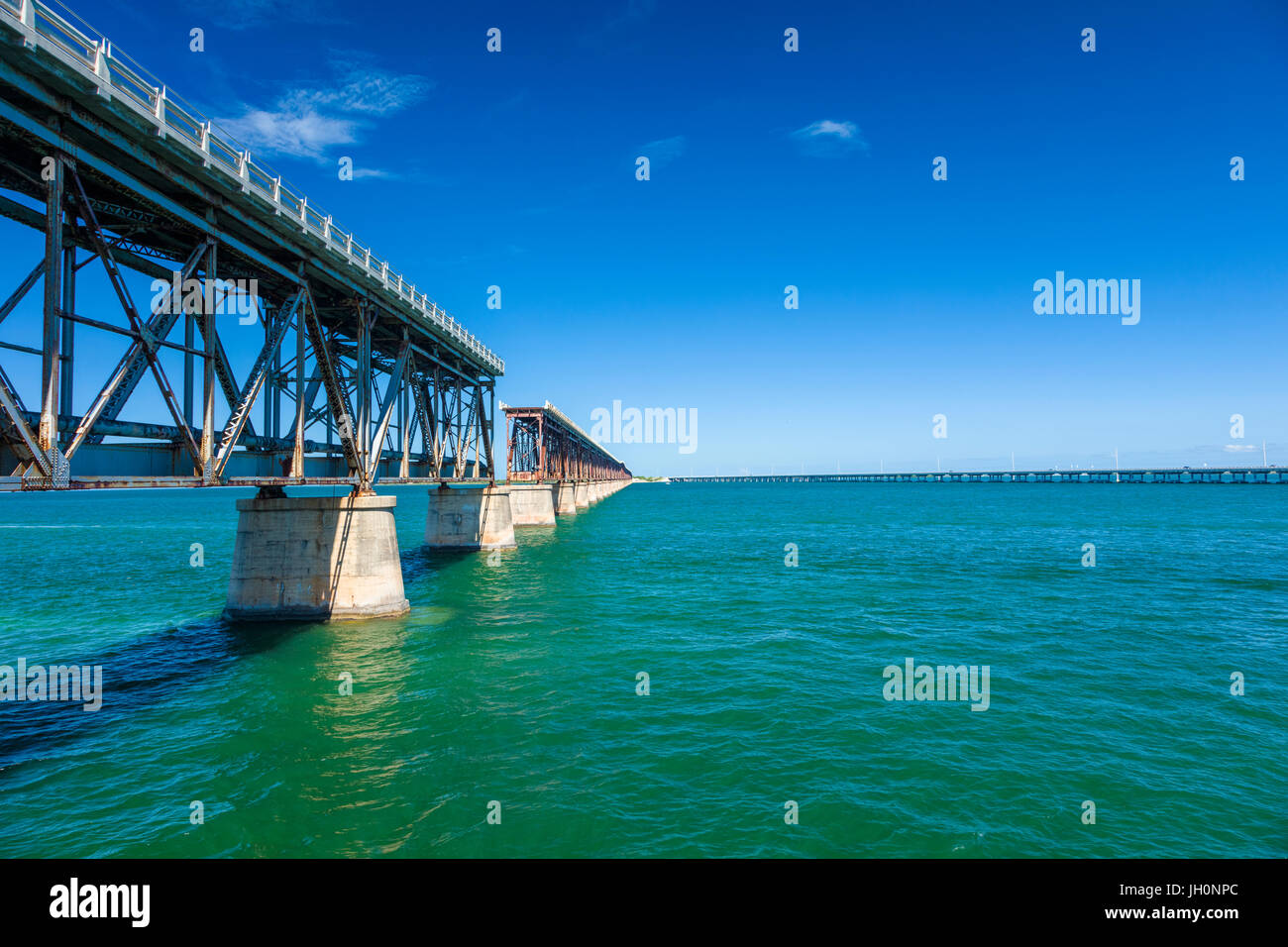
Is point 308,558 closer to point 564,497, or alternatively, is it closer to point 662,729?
point 662,729

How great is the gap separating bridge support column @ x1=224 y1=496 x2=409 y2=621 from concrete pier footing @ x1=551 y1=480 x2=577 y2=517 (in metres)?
70.6

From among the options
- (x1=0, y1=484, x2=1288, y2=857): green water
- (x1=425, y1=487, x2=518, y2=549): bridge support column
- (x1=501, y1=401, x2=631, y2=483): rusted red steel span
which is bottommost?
(x1=0, y1=484, x2=1288, y2=857): green water

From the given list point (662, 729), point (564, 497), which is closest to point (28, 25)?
point (662, 729)


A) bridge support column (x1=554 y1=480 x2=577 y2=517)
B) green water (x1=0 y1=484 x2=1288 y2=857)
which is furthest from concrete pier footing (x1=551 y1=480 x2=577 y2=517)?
green water (x1=0 y1=484 x2=1288 y2=857)

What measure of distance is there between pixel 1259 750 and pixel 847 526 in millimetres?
68367

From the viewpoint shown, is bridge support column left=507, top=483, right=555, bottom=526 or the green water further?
bridge support column left=507, top=483, right=555, bottom=526

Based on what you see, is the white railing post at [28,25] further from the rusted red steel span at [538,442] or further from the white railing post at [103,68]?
the rusted red steel span at [538,442]

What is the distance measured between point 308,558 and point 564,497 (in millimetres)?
78316

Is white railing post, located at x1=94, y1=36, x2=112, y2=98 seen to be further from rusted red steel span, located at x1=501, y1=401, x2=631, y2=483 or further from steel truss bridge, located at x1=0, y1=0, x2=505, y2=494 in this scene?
rusted red steel span, located at x1=501, y1=401, x2=631, y2=483

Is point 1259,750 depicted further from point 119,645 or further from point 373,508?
point 119,645

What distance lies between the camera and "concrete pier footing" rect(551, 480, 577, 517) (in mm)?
99812

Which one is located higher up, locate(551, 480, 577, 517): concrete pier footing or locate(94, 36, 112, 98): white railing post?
locate(94, 36, 112, 98): white railing post
